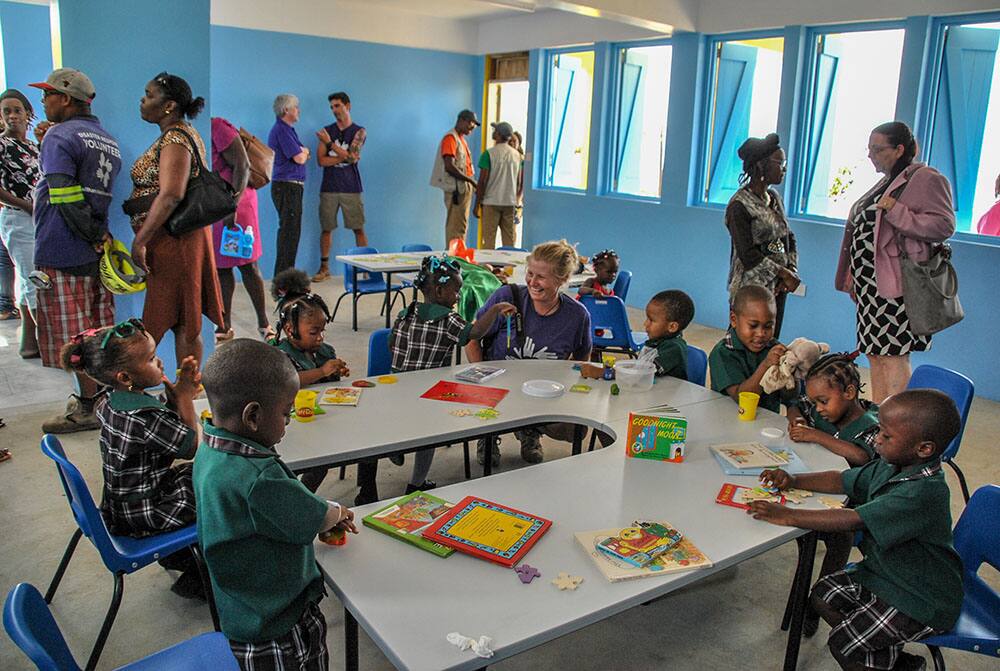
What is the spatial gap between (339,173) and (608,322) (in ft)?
16.7

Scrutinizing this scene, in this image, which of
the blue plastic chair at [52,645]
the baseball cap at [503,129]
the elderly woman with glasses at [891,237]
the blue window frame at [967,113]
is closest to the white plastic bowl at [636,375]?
the elderly woman with glasses at [891,237]

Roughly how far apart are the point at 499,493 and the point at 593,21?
23.7ft

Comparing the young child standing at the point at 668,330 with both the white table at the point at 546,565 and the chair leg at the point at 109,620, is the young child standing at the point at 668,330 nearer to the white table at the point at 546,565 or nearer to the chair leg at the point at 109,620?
the white table at the point at 546,565

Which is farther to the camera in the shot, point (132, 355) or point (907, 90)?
point (907, 90)

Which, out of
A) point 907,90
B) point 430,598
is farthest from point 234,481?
point 907,90

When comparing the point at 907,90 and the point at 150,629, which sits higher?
the point at 907,90

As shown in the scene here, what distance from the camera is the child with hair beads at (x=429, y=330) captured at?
349 cm

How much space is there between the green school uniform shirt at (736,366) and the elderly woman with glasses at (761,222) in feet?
5.36

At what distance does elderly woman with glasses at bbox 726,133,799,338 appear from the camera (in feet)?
15.4

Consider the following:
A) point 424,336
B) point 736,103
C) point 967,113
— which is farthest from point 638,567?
point 736,103

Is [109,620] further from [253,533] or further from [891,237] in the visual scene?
[891,237]

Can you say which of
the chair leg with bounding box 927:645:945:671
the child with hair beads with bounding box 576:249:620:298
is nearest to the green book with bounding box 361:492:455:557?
the chair leg with bounding box 927:645:945:671

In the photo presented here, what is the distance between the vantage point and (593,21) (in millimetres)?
8320

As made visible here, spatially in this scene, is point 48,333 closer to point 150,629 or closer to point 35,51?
point 150,629
